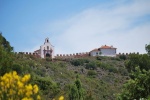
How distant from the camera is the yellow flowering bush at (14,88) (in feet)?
23.8

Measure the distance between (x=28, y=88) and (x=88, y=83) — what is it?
56117 mm

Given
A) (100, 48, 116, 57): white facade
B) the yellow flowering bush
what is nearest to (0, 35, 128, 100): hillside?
(100, 48, 116, 57): white facade

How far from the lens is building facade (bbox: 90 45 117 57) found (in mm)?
97938

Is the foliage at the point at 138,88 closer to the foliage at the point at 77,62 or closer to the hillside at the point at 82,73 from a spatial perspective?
the hillside at the point at 82,73

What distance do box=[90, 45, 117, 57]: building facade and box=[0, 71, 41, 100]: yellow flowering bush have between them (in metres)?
89.8

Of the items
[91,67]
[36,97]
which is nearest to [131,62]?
[91,67]

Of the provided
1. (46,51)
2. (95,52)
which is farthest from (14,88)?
(95,52)

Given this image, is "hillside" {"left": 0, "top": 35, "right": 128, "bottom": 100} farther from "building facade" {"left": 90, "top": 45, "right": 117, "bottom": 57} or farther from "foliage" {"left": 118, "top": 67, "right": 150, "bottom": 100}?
"foliage" {"left": 118, "top": 67, "right": 150, "bottom": 100}

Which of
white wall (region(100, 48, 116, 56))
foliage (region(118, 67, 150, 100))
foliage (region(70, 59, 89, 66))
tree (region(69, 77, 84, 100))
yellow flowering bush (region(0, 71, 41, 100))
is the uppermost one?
white wall (region(100, 48, 116, 56))

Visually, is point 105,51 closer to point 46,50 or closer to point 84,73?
point 46,50

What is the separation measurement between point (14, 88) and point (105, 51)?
92940 millimetres

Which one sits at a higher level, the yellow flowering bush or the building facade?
the building facade

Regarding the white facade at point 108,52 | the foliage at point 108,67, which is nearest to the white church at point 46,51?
the foliage at point 108,67

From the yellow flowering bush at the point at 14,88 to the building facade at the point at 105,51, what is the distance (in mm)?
89795
